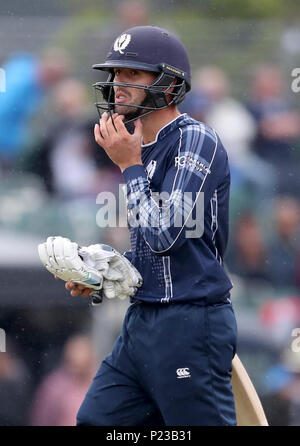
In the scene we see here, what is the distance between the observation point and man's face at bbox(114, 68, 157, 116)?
11.5 feet

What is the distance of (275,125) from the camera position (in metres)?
5.91

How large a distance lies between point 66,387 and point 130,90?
2.42 m

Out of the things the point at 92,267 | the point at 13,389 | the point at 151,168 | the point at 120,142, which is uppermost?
the point at 120,142

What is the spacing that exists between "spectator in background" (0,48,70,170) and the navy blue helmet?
7.40 ft

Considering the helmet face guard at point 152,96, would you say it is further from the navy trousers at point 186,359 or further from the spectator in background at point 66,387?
the spectator in background at point 66,387

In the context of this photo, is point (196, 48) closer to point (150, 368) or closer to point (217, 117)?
point (217, 117)

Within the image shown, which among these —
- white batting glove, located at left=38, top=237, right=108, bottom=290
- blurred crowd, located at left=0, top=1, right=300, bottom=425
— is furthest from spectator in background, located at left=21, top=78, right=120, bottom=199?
white batting glove, located at left=38, top=237, right=108, bottom=290

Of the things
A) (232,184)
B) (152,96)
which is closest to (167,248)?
(152,96)

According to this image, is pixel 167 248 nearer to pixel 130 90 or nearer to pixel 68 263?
pixel 68 263

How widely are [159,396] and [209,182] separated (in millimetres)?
814

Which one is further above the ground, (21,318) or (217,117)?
(217,117)

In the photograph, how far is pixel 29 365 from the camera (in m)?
5.66

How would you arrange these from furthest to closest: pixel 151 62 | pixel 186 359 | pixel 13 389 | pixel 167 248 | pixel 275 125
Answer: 1. pixel 275 125
2. pixel 13 389
3. pixel 151 62
4. pixel 186 359
5. pixel 167 248
